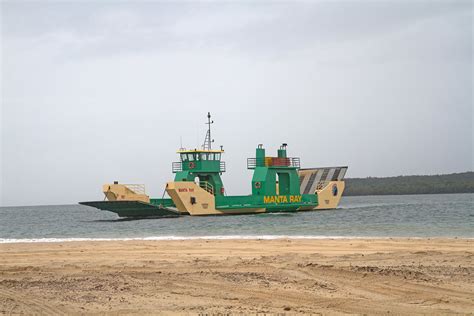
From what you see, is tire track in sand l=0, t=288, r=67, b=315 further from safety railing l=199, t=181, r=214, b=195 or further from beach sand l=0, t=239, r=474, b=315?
safety railing l=199, t=181, r=214, b=195

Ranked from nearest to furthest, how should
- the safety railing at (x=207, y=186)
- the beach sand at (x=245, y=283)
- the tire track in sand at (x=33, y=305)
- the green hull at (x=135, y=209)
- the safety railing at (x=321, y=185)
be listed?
the tire track in sand at (x=33, y=305) → the beach sand at (x=245, y=283) → the green hull at (x=135, y=209) → the safety railing at (x=207, y=186) → the safety railing at (x=321, y=185)

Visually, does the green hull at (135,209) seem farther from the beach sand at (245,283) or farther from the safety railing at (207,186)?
the beach sand at (245,283)

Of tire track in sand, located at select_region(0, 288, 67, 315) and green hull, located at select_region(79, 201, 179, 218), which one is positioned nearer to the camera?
tire track in sand, located at select_region(0, 288, 67, 315)

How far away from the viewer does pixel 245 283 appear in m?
9.60

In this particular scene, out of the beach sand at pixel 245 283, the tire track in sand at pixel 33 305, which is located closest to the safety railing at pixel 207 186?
the beach sand at pixel 245 283

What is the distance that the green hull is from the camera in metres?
37.2

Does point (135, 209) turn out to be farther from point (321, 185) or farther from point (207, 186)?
point (321, 185)

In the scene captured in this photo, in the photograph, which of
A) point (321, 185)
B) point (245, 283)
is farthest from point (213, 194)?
point (245, 283)

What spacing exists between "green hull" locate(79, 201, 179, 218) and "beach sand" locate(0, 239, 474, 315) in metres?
22.6

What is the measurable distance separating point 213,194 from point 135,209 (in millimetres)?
5227

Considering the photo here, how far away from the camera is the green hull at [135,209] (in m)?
37.2

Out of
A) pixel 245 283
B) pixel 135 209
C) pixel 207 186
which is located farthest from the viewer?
pixel 207 186

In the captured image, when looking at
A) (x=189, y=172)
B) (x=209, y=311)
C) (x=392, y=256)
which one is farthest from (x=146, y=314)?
(x=189, y=172)

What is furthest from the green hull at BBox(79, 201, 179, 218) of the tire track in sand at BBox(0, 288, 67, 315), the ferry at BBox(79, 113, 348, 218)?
the tire track in sand at BBox(0, 288, 67, 315)
